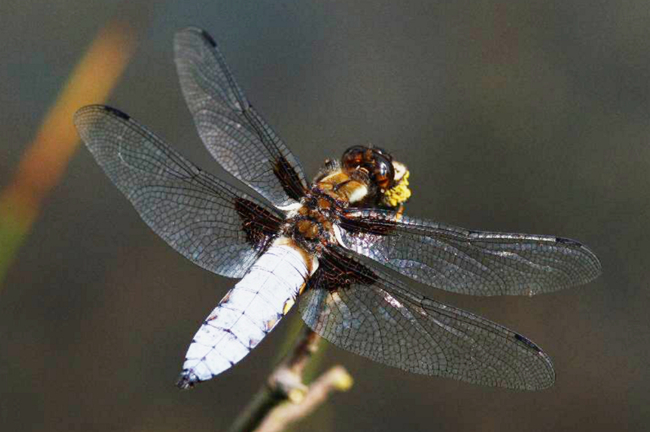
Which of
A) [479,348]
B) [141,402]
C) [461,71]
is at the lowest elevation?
[141,402]

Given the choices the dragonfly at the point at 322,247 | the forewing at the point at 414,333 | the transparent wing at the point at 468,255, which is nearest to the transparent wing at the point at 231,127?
the dragonfly at the point at 322,247

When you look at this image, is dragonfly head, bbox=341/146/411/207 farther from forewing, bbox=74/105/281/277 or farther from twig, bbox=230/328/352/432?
twig, bbox=230/328/352/432

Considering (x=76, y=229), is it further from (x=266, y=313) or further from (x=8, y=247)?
(x=266, y=313)

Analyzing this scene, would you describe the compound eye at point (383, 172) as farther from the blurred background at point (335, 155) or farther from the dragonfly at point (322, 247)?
the blurred background at point (335, 155)

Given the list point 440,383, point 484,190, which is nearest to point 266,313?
point 440,383

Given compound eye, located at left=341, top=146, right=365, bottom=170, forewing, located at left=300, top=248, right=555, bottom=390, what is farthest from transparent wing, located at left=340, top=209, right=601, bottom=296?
compound eye, located at left=341, top=146, right=365, bottom=170

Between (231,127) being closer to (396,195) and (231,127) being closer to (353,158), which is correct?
(353,158)
